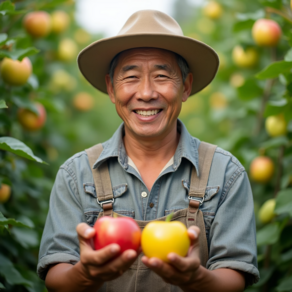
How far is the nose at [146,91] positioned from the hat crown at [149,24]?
27cm

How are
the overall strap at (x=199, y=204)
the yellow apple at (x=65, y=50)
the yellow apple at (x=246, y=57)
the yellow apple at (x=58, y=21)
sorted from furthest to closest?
the yellow apple at (x=65, y=50) < the yellow apple at (x=58, y=21) < the yellow apple at (x=246, y=57) < the overall strap at (x=199, y=204)

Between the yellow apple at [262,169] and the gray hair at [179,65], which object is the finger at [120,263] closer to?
the gray hair at [179,65]

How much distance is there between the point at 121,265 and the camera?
1872 mm

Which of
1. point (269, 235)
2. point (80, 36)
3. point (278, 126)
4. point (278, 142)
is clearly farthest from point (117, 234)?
point (80, 36)

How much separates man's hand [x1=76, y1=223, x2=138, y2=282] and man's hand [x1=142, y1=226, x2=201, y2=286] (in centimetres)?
8

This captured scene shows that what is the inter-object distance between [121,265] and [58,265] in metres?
0.58

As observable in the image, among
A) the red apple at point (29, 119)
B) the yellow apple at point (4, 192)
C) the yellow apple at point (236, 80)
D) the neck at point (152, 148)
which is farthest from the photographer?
the yellow apple at point (236, 80)

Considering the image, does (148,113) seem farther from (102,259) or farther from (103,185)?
(102,259)

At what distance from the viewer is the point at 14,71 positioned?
332cm

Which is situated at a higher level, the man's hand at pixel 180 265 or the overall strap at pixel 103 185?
the overall strap at pixel 103 185

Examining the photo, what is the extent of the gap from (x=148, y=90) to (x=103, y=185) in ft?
1.90

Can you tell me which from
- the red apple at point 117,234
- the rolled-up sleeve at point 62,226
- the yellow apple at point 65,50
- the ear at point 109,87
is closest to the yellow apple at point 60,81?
the yellow apple at point 65,50

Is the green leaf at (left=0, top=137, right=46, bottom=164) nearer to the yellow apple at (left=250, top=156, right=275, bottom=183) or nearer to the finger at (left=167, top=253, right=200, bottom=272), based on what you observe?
the finger at (left=167, top=253, right=200, bottom=272)

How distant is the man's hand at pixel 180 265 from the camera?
1.83 m
